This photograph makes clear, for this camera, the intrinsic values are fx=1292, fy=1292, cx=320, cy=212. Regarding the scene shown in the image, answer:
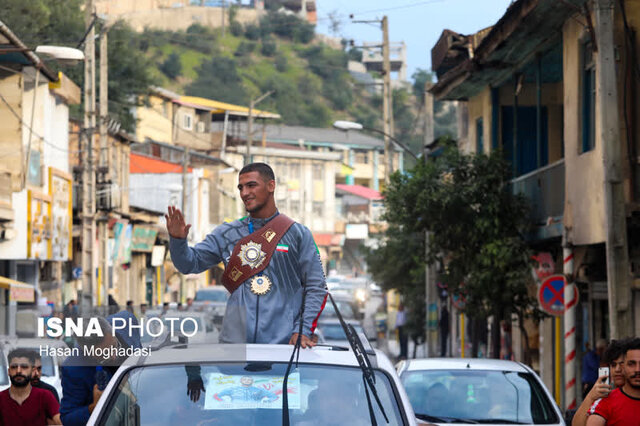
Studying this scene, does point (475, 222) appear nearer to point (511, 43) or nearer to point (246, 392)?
point (511, 43)

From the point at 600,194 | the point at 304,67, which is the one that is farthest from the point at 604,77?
the point at 304,67

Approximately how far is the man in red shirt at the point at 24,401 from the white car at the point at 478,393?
387cm

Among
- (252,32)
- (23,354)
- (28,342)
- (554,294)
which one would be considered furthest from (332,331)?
(252,32)

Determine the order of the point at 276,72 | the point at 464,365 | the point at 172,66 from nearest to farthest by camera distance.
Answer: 1. the point at 464,365
2. the point at 172,66
3. the point at 276,72

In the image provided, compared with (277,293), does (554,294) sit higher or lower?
lower

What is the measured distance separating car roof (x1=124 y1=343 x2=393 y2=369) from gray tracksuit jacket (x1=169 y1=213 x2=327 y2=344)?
927mm

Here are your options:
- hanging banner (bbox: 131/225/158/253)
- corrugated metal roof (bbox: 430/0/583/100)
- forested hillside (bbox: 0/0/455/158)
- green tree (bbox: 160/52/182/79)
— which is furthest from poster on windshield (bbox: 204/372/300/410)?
green tree (bbox: 160/52/182/79)

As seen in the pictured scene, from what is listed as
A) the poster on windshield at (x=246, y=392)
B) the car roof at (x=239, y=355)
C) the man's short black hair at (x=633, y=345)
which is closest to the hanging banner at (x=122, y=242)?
the man's short black hair at (x=633, y=345)

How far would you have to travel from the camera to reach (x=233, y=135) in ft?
315

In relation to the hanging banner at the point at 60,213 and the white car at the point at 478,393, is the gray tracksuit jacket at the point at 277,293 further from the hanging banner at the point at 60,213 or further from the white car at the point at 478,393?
the hanging banner at the point at 60,213

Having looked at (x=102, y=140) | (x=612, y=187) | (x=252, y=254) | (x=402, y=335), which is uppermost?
(x=102, y=140)

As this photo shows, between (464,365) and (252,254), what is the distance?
5484 millimetres

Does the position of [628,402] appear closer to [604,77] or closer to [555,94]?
[604,77]

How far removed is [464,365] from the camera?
1279 centimetres
